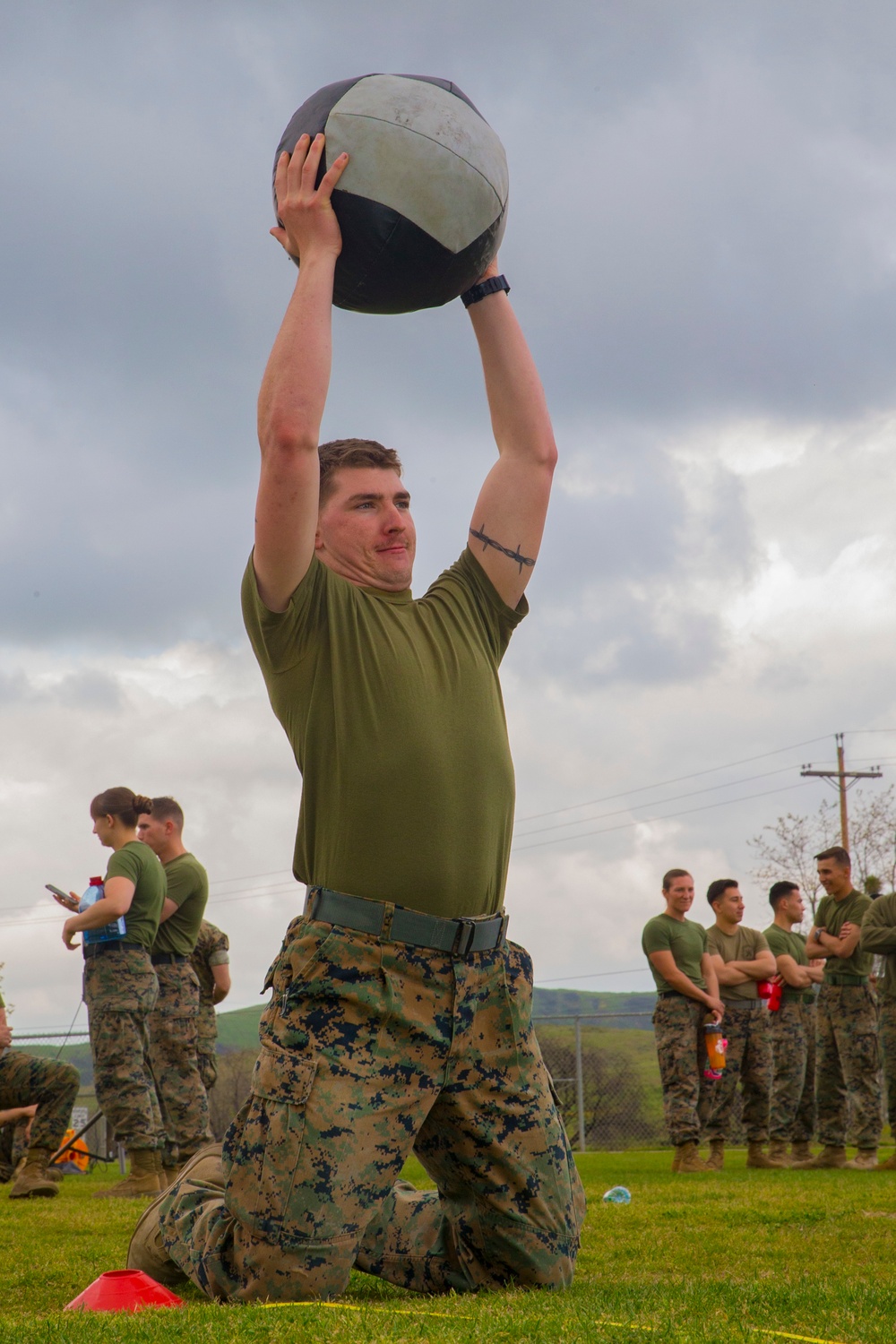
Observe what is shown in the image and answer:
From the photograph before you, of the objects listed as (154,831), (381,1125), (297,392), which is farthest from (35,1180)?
(297,392)

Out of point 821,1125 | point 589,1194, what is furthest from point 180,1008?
point 821,1125

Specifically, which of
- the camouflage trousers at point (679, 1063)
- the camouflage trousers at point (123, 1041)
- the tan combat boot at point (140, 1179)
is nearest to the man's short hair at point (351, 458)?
the camouflage trousers at point (123, 1041)

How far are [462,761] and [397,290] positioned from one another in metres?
1.37

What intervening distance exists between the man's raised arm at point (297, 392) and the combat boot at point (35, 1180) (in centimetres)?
630

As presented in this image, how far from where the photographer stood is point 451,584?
3793mm

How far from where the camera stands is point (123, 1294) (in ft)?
11.1

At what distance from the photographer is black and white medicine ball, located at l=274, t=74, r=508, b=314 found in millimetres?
3334

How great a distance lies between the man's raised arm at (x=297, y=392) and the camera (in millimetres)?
3133

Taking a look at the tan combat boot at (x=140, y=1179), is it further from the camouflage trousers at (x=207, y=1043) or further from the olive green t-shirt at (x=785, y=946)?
the olive green t-shirt at (x=785, y=946)

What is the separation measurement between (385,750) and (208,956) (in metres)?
8.01

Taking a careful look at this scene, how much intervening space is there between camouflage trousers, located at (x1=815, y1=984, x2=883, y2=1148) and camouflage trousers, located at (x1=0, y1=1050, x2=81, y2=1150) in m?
6.37

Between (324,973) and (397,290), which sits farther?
(397,290)

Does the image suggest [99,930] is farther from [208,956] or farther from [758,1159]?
[758,1159]

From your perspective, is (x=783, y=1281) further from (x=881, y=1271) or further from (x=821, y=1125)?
(x=821, y=1125)
